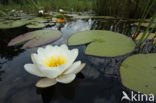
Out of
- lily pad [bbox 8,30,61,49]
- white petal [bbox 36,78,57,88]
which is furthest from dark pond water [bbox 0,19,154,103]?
lily pad [bbox 8,30,61,49]

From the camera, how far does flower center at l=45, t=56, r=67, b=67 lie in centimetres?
53

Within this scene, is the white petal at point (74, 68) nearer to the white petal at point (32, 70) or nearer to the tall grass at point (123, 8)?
the white petal at point (32, 70)

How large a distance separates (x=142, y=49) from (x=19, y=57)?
2.80 feet

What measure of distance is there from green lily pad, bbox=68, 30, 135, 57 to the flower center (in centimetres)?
17

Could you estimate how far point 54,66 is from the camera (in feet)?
1.72

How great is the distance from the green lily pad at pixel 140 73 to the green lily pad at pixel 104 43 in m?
0.09

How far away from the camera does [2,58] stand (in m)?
0.66

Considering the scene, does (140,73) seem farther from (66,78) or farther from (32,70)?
(32,70)

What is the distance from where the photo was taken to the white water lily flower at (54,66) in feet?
1.39

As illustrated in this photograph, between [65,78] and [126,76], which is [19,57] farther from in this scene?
[126,76]

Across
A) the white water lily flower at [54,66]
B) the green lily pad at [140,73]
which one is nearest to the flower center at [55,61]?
the white water lily flower at [54,66]

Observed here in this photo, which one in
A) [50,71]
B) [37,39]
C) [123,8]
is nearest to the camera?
[50,71]

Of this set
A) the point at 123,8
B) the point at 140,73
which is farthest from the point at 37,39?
the point at 123,8

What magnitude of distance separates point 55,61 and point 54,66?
1.3 inches
